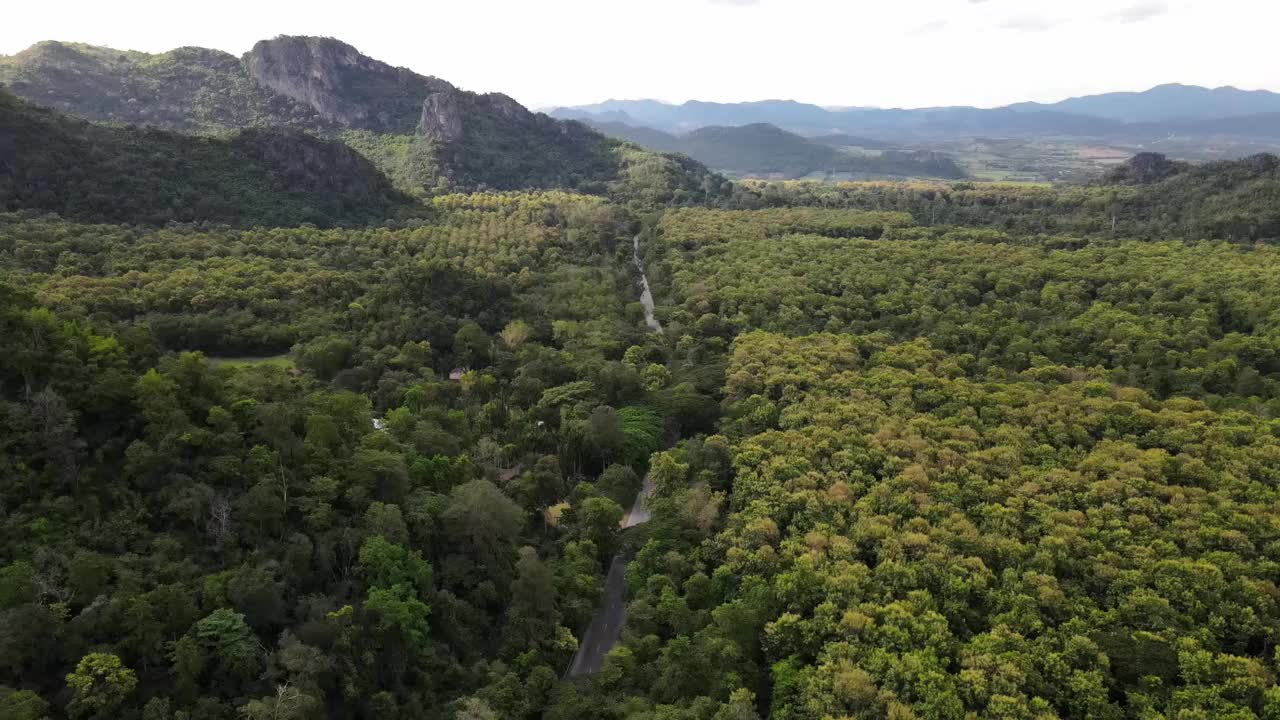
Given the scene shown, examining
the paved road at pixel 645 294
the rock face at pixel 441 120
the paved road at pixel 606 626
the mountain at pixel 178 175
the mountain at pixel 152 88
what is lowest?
the paved road at pixel 606 626

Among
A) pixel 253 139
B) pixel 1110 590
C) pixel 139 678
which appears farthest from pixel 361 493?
pixel 253 139

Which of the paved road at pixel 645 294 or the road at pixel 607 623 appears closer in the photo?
the road at pixel 607 623

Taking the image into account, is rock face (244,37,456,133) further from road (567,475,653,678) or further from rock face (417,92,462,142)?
road (567,475,653,678)

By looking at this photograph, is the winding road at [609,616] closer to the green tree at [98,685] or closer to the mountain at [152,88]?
the green tree at [98,685]

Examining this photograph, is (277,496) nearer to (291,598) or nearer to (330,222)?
(291,598)

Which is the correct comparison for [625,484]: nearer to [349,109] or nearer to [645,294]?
[645,294]

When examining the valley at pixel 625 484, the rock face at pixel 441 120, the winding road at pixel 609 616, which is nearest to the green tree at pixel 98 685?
the valley at pixel 625 484

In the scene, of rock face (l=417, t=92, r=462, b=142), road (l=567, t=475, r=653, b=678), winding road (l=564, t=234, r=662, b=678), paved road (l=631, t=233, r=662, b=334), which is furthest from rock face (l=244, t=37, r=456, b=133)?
road (l=567, t=475, r=653, b=678)

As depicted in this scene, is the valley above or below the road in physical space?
above

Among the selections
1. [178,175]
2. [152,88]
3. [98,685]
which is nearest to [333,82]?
[152,88]
